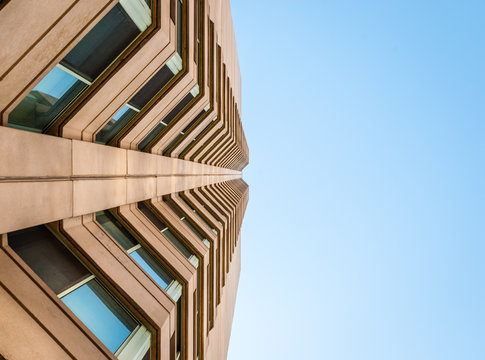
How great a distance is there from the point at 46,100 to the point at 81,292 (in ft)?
13.2

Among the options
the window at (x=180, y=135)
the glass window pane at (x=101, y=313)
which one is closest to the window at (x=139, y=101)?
the glass window pane at (x=101, y=313)

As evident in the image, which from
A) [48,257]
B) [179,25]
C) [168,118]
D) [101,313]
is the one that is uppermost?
[179,25]

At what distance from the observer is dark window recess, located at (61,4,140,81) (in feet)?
21.8

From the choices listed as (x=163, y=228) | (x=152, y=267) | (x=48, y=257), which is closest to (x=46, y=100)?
(x=48, y=257)

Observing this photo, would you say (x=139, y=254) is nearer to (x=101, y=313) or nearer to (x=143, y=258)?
(x=143, y=258)

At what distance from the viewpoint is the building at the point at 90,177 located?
532 cm

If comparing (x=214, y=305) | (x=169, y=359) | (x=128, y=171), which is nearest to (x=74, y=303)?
(x=169, y=359)

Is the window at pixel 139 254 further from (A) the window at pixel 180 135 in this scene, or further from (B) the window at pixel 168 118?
(A) the window at pixel 180 135

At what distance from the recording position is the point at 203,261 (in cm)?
1467

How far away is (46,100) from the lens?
6.66 meters

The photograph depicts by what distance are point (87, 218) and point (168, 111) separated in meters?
5.46

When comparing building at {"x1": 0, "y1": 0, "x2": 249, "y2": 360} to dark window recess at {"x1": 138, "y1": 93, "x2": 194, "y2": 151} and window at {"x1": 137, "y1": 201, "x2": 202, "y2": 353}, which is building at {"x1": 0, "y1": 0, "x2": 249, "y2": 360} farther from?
window at {"x1": 137, "y1": 201, "x2": 202, "y2": 353}

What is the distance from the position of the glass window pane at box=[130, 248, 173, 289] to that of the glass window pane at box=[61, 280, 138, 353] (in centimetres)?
249

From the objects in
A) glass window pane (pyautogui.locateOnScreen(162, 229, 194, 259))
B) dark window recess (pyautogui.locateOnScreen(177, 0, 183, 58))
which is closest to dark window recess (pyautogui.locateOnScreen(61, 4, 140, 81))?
dark window recess (pyautogui.locateOnScreen(177, 0, 183, 58))
